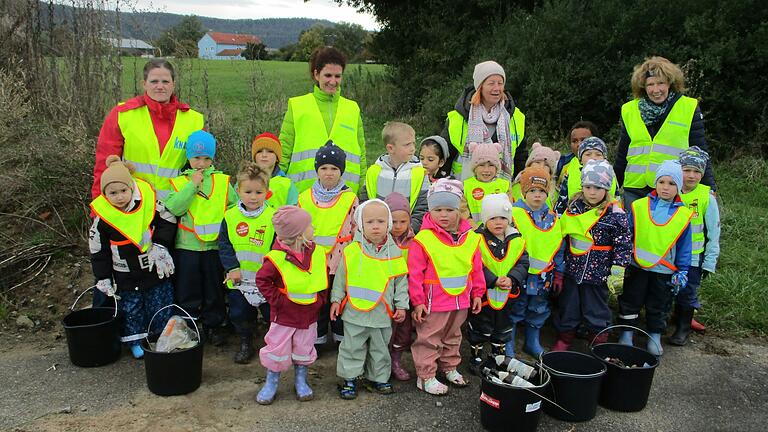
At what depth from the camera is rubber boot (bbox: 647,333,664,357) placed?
521 centimetres

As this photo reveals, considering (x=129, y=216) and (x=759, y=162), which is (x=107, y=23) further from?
(x=759, y=162)

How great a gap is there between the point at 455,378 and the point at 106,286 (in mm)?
2816

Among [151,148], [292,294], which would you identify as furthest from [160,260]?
[292,294]

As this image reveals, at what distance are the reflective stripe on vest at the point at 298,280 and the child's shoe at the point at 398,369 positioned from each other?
36.2 inches

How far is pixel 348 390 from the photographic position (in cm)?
438

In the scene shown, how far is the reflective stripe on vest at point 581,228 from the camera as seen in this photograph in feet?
15.8

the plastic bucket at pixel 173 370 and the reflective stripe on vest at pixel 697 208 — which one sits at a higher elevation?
the reflective stripe on vest at pixel 697 208

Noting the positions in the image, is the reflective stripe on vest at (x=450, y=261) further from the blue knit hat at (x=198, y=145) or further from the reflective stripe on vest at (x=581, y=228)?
the blue knit hat at (x=198, y=145)

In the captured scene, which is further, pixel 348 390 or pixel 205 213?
pixel 205 213

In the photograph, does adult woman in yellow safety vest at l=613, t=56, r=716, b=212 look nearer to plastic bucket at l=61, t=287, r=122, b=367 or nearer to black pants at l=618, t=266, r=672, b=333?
black pants at l=618, t=266, r=672, b=333

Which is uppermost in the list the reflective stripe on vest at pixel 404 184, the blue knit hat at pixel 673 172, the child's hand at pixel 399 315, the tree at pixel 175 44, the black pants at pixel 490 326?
the tree at pixel 175 44

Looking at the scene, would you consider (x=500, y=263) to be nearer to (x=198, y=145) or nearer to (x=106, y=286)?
(x=198, y=145)

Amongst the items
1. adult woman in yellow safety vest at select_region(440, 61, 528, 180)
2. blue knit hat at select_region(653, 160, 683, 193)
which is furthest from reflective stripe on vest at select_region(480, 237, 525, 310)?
blue knit hat at select_region(653, 160, 683, 193)

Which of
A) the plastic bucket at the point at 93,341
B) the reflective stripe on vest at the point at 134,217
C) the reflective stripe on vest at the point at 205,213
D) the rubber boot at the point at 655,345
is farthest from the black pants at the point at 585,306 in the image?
the plastic bucket at the point at 93,341
